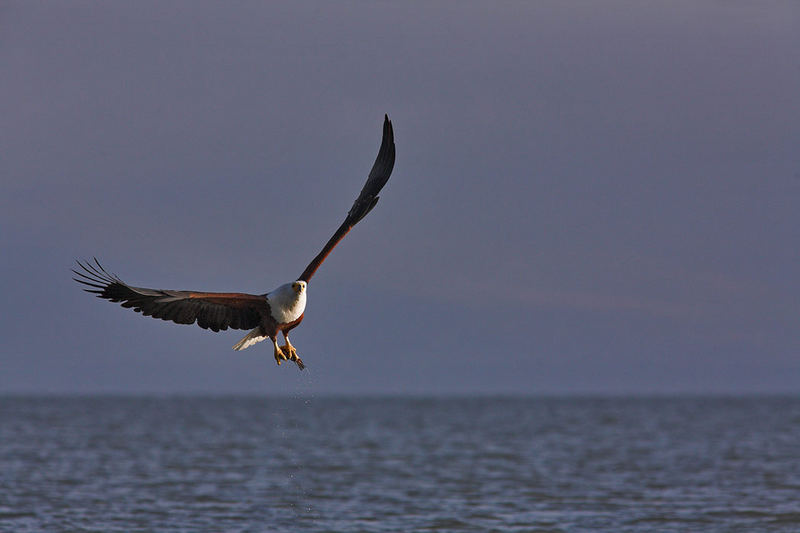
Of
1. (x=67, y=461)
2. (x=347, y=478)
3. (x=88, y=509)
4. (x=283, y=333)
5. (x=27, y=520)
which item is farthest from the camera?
(x=67, y=461)

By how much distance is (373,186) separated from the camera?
12539 mm

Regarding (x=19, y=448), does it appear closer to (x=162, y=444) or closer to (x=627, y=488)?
(x=162, y=444)

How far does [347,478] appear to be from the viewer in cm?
2947

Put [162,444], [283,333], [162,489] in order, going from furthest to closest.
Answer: [162,444] < [162,489] < [283,333]

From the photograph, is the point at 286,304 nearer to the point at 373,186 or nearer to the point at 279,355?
the point at 279,355

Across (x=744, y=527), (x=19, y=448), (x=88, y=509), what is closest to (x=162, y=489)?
(x=88, y=509)

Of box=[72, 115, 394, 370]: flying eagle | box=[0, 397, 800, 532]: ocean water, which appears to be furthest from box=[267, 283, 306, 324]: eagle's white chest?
box=[0, 397, 800, 532]: ocean water

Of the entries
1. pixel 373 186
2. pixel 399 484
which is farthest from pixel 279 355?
pixel 399 484

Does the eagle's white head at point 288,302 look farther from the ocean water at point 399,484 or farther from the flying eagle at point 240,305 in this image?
the ocean water at point 399,484

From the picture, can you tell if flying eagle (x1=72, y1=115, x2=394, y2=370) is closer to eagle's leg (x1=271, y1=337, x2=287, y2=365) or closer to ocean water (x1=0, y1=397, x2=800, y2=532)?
eagle's leg (x1=271, y1=337, x2=287, y2=365)

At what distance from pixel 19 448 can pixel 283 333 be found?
33132mm

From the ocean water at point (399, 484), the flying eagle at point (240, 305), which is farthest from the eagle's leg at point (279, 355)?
the ocean water at point (399, 484)

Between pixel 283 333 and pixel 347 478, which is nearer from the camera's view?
pixel 283 333

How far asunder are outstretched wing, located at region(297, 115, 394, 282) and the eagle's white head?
0.87 metres
